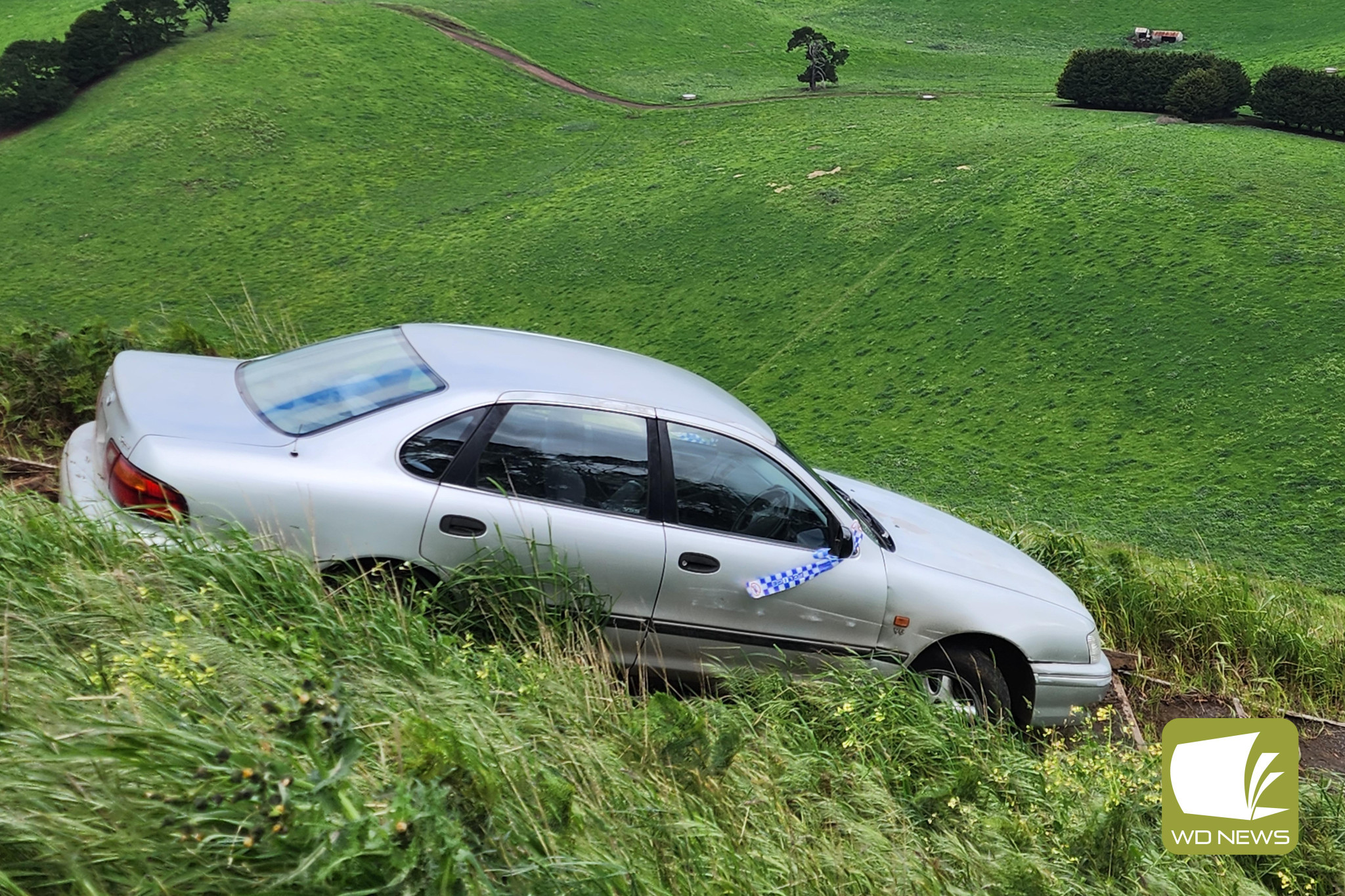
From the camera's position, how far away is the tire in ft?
15.5

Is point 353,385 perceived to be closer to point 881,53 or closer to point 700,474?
point 700,474

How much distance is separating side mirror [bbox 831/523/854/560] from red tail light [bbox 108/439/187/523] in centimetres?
246

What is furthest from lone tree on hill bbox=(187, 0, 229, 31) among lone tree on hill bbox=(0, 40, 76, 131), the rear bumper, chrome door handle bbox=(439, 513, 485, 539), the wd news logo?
the wd news logo

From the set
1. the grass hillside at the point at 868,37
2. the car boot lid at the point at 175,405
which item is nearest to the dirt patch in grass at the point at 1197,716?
the car boot lid at the point at 175,405

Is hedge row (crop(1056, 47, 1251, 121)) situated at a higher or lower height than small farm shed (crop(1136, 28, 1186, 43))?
lower

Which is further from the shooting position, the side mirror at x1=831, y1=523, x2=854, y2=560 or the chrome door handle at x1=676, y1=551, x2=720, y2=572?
the side mirror at x1=831, y1=523, x2=854, y2=560

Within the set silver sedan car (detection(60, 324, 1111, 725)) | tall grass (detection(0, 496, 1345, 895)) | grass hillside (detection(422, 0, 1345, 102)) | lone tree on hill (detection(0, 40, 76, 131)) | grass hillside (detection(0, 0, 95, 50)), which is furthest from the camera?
grass hillside (detection(422, 0, 1345, 102))

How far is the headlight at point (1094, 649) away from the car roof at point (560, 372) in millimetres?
1689

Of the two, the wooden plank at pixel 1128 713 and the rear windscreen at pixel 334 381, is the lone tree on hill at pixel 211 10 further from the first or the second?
the wooden plank at pixel 1128 713

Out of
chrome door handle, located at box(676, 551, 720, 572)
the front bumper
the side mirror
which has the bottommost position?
the front bumper

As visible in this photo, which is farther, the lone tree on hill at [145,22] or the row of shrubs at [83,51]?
the lone tree on hill at [145,22]

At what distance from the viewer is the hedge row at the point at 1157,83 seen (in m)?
21.9

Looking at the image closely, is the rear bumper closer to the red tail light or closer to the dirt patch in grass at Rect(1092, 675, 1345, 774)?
the red tail light

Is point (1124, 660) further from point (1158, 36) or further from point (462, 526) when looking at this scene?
point (1158, 36)
